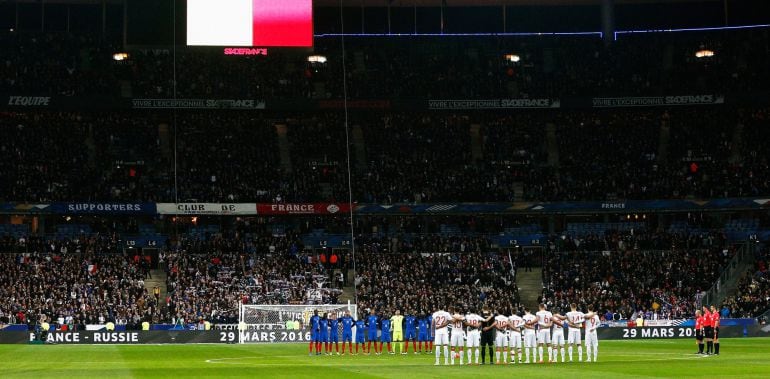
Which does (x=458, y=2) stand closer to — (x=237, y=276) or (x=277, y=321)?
(x=237, y=276)

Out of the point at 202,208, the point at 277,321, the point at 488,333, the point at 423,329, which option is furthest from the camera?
the point at 202,208

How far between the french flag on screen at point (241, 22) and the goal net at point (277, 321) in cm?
1436

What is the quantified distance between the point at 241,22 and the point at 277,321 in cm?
1658

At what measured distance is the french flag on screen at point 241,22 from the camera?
53031 mm

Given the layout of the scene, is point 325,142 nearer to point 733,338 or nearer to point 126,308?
point 126,308

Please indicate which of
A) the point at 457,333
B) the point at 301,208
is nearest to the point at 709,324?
the point at 457,333

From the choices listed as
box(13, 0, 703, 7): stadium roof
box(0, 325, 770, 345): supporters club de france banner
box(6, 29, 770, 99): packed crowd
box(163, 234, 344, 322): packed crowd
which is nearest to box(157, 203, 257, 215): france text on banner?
box(163, 234, 344, 322): packed crowd

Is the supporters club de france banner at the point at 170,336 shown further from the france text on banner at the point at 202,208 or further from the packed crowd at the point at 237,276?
the france text on banner at the point at 202,208

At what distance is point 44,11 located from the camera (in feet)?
269

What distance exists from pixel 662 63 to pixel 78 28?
44.2 m

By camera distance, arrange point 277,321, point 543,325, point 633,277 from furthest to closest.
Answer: point 633,277
point 277,321
point 543,325

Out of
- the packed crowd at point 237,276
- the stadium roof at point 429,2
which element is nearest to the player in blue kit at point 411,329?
the packed crowd at point 237,276

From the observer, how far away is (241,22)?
5322cm

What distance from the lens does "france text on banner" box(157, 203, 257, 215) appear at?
238 ft
